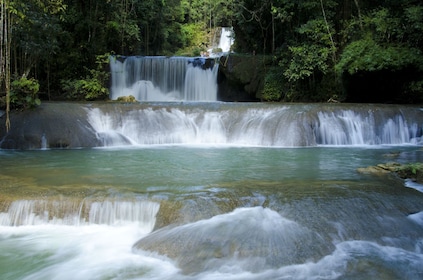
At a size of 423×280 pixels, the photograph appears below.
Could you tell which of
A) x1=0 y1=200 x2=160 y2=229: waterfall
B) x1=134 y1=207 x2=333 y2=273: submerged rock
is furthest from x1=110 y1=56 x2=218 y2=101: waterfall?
x1=134 y1=207 x2=333 y2=273: submerged rock

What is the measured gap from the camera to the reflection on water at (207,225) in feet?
15.8

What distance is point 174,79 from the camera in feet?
66.2

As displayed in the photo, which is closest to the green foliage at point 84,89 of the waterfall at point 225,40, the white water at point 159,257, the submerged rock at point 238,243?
the white water at point 159,257

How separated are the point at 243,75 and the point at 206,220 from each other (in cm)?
1445

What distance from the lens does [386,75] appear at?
52.7ft

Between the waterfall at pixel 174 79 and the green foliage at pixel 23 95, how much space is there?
7.75m

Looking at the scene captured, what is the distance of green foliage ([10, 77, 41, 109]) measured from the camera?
12039mm

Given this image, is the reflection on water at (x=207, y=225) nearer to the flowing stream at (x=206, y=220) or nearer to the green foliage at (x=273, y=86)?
the flowing stream at (x=206, y=220)

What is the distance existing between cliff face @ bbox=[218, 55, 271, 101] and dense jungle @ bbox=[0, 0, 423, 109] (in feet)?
1.08

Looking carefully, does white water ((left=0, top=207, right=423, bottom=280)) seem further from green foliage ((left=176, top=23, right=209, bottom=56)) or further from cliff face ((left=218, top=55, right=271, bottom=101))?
green foliage ((left=176, top=23, right=209, bottom=56))

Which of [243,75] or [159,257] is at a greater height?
[243,75]

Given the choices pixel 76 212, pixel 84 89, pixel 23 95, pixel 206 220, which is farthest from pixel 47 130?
pixel 206 220

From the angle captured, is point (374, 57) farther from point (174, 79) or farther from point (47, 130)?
point (47, 130)

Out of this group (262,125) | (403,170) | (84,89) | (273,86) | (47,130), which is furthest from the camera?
(273,86)
